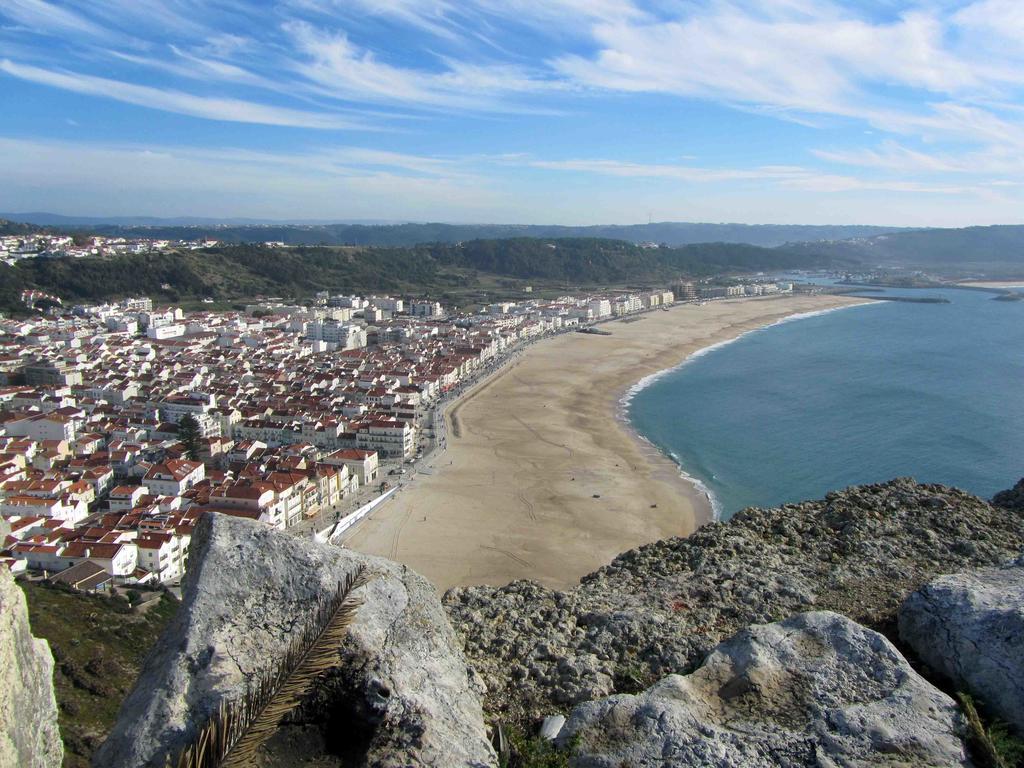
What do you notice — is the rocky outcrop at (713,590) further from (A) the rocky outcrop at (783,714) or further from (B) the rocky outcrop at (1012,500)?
(A) the rocky outcrop at (783,714)

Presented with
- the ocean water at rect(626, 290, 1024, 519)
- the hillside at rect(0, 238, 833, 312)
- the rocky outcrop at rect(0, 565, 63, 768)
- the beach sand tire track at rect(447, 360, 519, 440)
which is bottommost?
the beach sand tire track at rect(447, 360, 519, 440)

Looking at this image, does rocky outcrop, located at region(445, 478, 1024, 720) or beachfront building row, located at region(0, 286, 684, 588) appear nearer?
rocky outcrop, located at region(445, 478, 1024, 720)

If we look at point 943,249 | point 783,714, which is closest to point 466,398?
point 783,714

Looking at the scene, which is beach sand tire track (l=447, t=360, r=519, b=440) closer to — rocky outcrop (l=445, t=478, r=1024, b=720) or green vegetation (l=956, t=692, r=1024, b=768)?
rocky outcrop (l=445, t=478, r=1024, b=720)

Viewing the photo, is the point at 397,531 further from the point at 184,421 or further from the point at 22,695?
the point at 22,695

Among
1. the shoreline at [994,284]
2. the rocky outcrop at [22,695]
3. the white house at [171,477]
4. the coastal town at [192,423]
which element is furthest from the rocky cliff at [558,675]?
the shoreline at [994,284]

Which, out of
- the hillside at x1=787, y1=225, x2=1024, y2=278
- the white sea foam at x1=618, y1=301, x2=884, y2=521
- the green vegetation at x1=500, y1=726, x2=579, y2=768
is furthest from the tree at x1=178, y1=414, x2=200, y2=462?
the hillside at x1=787, y1=225, x2=1024, y2=278

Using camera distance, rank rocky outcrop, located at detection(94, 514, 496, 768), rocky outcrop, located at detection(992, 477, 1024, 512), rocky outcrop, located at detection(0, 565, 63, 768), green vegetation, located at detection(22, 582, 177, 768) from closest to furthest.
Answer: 1. rocky outcrop, located at detection(0, 565, 63, 768)
2. rocky outcrop, located at detection(94, 514, 496, 768)
3. green vegetation, located at detection(22, 582, 177, 768)
4. rocky outcrop, located at detection(992, 477, 1024, 512)
